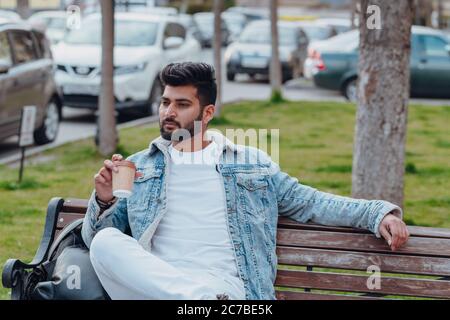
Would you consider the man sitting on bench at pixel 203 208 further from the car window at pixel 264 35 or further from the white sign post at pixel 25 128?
the car window at pixel 264 35

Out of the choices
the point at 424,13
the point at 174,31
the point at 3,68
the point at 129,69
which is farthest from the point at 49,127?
the point at 424,13

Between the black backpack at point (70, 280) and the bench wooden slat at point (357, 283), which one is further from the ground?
the black backpack at point (70, 280)

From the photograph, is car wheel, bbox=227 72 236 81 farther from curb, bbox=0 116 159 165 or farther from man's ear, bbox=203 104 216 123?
man's ear, bbox=203 104 216 123

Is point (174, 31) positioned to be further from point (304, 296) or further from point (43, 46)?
point (304, 296)

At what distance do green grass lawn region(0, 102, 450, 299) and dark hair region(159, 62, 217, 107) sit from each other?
1.74 m

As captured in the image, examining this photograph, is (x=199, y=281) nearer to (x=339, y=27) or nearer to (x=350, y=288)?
(x=350, y=288)

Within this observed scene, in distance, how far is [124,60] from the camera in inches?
596

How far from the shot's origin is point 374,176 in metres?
7.12

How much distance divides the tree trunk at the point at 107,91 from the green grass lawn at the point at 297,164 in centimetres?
17

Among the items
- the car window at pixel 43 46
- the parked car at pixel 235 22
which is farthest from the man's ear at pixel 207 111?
the parked car at pixel 235 22

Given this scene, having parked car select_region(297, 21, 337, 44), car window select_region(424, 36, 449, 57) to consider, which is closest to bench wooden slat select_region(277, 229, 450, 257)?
car window select_region(424, 36, 449, 57)

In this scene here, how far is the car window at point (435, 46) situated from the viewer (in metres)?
19.2

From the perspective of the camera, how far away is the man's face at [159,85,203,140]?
4.29m

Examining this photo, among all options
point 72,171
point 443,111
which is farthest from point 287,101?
point 72,171
